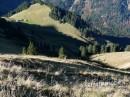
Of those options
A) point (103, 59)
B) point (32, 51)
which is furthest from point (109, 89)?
point (103, 59)

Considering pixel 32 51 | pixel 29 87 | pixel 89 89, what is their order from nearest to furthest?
pixel 29 87, pixel 89 89, pixel 32 51

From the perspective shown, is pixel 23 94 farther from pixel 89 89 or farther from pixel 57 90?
pixel 89 89

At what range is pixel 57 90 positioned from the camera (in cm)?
1390

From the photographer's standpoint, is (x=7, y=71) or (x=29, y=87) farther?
(x=7, y=71)

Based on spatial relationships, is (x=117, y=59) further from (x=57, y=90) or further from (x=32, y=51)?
(x=57, y=90)

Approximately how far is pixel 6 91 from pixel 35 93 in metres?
1.31

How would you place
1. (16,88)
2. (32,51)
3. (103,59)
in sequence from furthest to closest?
(103,59) < (32,51) < (16,88)

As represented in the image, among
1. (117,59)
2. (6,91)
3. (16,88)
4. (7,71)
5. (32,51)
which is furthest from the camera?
(117,59)

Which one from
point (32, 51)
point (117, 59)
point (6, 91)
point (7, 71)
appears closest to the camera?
point (6, 91)

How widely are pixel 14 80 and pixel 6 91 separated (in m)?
2.50

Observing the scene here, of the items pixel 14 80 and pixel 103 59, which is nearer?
pixel 14 80

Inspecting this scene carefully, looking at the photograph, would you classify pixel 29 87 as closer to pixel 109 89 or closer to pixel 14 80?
pixel 14 80

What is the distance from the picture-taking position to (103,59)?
188m

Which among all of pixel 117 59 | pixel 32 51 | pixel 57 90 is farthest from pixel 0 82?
pixel 117 59
